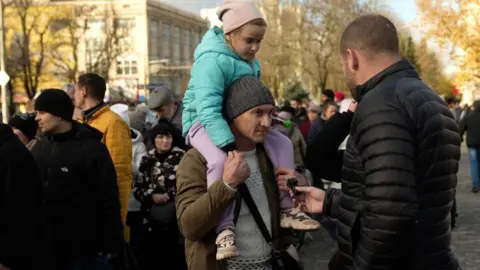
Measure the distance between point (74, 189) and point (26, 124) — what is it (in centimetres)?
161

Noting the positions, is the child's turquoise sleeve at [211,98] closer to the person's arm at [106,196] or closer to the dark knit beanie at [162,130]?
the person's arm at [106,196]

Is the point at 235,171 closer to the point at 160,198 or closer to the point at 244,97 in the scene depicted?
the point at 244,97

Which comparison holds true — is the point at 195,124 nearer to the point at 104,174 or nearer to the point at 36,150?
the point at 104,174

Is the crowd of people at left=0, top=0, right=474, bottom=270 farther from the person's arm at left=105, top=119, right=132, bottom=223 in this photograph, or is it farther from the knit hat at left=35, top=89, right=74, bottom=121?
the person's arm at left=105, top=119, right=132, bottom=223

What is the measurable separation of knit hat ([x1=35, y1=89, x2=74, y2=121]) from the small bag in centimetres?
226

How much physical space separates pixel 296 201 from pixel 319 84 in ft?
154

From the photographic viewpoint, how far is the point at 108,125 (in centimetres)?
609

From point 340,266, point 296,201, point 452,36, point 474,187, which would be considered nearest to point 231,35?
point 296,201


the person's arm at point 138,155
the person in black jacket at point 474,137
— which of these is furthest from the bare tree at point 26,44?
the person's arm at point 138,155

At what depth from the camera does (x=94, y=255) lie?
507 centimetres

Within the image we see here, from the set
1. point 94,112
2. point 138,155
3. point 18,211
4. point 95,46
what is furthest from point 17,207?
point 95,46

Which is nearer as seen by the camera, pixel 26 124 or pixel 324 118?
pixel 26 124

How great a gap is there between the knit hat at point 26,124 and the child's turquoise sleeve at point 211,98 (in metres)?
3.06

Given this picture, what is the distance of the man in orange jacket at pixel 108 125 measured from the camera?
6062 millimetres
